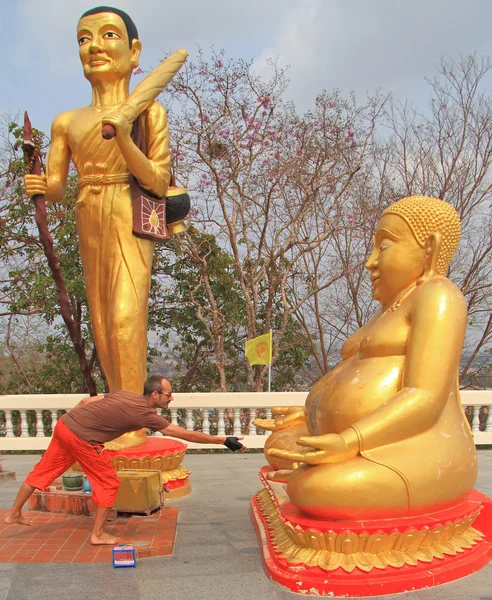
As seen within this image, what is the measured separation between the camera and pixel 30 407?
6926 mm

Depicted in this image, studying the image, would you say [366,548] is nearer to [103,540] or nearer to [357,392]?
[357,392]

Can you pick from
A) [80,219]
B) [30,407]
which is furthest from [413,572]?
[30,407]

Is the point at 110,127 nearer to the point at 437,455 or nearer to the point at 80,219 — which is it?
the point at 80,219

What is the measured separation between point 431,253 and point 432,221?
6.2 inches

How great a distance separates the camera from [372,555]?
2.62 meters

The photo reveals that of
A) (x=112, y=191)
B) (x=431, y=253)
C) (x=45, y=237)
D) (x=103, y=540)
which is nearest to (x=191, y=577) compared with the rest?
(x=103, y=540)

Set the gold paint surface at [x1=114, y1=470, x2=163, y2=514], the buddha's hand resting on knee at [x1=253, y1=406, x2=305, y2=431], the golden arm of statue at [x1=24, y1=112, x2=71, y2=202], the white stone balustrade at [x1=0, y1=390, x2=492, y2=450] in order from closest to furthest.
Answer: the gold paint surface at [x1=114, y1=470, x2=163, y2=514] → the buddha's hand resting on knee at [x1=253, y1=406, x2=305, y2=431] → the golden arm of statue at [x1=24, y1=112, x2=71, y2=202] → the white stone balustrade at [x1=0, y1=390, x2=492, y2=450]

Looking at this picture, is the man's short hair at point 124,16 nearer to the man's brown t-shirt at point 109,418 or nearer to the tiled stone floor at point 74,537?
the man's brown t-shirt at point 109,418

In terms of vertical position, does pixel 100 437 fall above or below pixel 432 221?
below

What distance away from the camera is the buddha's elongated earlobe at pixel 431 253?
3.05 meters

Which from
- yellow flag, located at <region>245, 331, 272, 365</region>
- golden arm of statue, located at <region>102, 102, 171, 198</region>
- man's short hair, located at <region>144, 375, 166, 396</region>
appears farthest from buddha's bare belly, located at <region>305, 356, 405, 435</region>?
yellow flag, located at <region>245, 331, 272, 365</region>

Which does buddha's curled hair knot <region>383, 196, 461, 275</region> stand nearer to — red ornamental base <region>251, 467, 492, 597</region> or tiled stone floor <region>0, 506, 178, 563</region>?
red ornamental base <region>251, 467, 492, 597</region>

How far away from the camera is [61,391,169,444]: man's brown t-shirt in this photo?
134 inches

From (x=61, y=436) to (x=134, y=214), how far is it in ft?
6.05
